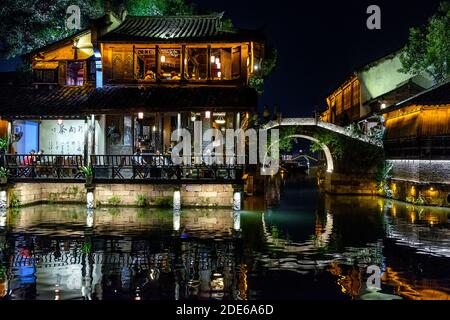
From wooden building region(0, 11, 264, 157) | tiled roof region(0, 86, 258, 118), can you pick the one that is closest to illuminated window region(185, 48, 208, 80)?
wooden building region(0, 11, 264, 157)

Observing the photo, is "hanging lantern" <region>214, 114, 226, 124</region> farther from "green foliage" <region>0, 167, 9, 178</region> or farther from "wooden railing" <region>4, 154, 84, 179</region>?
"green foliage" <region>0, 167, 9, 178</region>

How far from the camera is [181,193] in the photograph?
26.9m

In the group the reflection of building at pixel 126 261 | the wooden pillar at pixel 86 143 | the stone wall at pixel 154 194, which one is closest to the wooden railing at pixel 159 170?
the stone wall at pixel 154 194

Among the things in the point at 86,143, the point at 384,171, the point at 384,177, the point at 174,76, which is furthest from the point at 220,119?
the point at 384,177

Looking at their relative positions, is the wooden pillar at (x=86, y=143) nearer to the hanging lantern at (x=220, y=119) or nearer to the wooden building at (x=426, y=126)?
the hanging lantern at (x=220, y=119)

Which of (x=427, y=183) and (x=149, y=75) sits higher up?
(x=149, y=75)

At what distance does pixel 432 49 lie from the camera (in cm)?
3769

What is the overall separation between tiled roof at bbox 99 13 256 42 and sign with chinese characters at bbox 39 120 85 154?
17.8ft

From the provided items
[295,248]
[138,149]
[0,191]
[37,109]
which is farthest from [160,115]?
[295,248]

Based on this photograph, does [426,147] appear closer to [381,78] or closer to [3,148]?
[381,78]

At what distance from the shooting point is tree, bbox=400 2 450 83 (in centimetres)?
3772

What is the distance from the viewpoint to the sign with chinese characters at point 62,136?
30.4 meters

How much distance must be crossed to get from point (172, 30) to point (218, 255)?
18941 millimetres

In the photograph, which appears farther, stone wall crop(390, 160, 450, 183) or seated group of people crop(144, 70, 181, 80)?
stone wall crop(390, 160, 450, 183)
